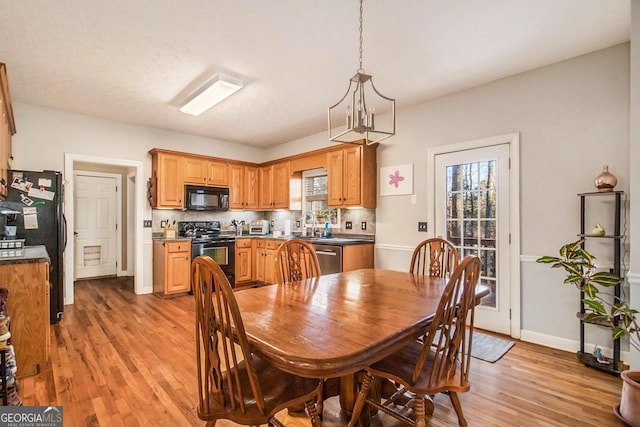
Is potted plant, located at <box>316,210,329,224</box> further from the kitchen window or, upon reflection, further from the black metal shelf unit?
the black metal shelf unit

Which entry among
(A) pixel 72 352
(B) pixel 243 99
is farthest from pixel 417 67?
(A) pixel 72 352

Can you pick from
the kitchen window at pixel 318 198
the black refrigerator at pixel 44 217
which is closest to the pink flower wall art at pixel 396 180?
the kitchen window at pixel 318 198

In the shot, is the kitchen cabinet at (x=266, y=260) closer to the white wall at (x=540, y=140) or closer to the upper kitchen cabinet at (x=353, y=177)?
the upper kitchen cabinet at (x=353, y=177)

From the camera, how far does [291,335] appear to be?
117 cm

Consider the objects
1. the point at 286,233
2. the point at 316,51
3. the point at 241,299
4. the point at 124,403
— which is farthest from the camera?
the point at 286,233

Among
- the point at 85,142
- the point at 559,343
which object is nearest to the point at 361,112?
the point at 559,343

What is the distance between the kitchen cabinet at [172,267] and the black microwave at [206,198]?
0.68m

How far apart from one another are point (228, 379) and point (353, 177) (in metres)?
3.33

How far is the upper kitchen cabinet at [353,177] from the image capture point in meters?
4.12

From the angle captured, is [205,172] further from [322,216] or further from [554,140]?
[554,140]

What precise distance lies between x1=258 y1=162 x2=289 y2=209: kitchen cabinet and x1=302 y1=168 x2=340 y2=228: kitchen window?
0.31 metres

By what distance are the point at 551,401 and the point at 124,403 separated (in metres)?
2.69

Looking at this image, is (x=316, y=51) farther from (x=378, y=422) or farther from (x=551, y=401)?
(x=551, y=401)

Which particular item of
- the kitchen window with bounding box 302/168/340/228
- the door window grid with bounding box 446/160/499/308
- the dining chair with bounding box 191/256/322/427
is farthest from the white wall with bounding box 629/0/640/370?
the kitchen window with bounding box 302/168/340/228
